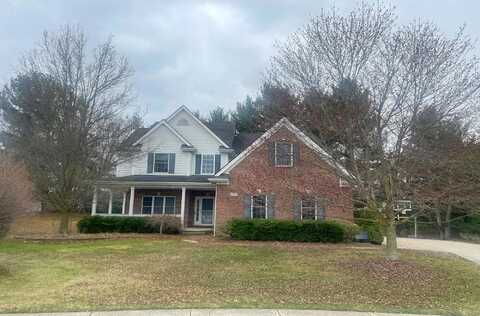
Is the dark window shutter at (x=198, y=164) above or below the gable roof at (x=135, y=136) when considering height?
below

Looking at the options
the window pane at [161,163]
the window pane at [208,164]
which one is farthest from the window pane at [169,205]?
the window pane at [208,164]

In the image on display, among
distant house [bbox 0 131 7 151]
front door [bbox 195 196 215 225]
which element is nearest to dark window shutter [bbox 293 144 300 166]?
front door [bbox 195 196 215 225]

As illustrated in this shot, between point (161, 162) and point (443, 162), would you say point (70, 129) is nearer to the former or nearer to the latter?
point (161, 162)

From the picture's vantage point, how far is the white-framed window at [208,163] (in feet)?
86.7

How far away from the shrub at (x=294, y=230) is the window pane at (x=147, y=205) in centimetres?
837

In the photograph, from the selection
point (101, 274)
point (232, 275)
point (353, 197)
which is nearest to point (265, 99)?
point (353, 197)

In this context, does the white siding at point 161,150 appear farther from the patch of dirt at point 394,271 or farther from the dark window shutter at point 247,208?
the patch of dirt at point 394,271

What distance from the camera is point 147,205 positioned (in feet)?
85.1

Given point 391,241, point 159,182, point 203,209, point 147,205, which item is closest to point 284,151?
point 391,241

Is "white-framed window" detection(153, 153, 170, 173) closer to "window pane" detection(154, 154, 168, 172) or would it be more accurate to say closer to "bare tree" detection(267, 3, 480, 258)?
"window pane" detection(154, 154, 168, 172)

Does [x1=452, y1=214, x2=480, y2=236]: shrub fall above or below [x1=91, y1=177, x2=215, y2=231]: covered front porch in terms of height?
below

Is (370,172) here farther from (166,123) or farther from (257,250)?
(166,123)

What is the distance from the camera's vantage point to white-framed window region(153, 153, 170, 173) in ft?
85.1

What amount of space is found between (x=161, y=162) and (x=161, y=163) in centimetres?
7
